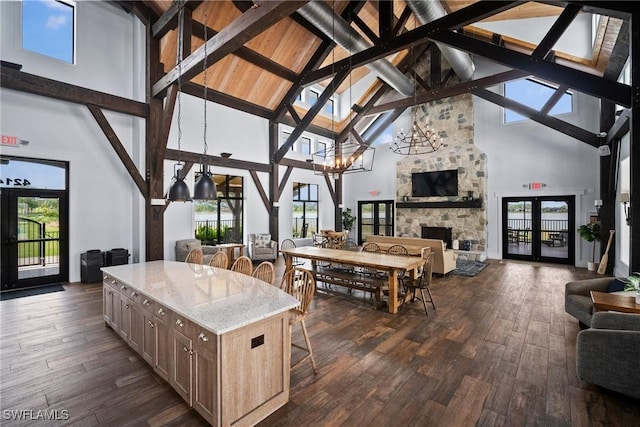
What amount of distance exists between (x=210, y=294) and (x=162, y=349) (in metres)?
0.59

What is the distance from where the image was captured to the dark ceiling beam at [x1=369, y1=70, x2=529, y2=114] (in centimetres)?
767

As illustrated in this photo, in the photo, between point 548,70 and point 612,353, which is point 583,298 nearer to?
point 612,353

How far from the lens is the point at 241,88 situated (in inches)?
323

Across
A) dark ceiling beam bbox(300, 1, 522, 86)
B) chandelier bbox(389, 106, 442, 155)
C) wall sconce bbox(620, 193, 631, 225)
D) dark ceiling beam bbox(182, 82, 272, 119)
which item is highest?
dark ceiling beam bbox(300, 1, 522, 86)

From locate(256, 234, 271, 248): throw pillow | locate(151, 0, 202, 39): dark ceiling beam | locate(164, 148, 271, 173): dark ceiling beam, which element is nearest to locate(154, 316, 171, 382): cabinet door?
locate(164, 148, 271, 173): dark ceiling beam

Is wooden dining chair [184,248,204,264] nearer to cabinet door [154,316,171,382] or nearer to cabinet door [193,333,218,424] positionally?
cabinet door [154,316,171,382]

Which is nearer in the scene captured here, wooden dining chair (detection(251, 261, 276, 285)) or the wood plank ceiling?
wooden dining chair (detection(251, 261, 276, 285))

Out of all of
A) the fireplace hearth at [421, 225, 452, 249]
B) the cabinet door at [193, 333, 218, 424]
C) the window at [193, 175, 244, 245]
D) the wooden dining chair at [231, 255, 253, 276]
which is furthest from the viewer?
the fireplace hearth at [421, 225, 452, 249]

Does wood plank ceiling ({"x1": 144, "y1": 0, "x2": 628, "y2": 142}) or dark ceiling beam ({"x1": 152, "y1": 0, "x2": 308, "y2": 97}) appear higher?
wood plank ceiling ({"x1": 144, "y1": 0, "x2": 628, "y2": 142})

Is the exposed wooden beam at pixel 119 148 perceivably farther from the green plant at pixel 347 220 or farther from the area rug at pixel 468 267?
the green plant at pixel 347 220

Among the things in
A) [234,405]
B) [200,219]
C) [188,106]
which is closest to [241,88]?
[188,106]

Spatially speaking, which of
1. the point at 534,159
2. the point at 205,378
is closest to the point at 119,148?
the point at 205,378

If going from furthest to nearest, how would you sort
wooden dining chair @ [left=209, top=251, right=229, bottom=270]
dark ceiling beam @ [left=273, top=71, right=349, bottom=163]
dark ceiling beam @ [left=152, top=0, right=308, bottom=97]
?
dark ceiling beam @ [left=273, top=71, right=349, bottom=163], wooden dining chair @ [left=209, top=251, right=229, bottom=270], dark ceiling beam @ [left=152, top=0, right=308, bottom=97]

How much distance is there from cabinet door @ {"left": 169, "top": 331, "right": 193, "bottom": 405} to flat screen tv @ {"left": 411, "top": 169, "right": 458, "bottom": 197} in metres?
9.51
